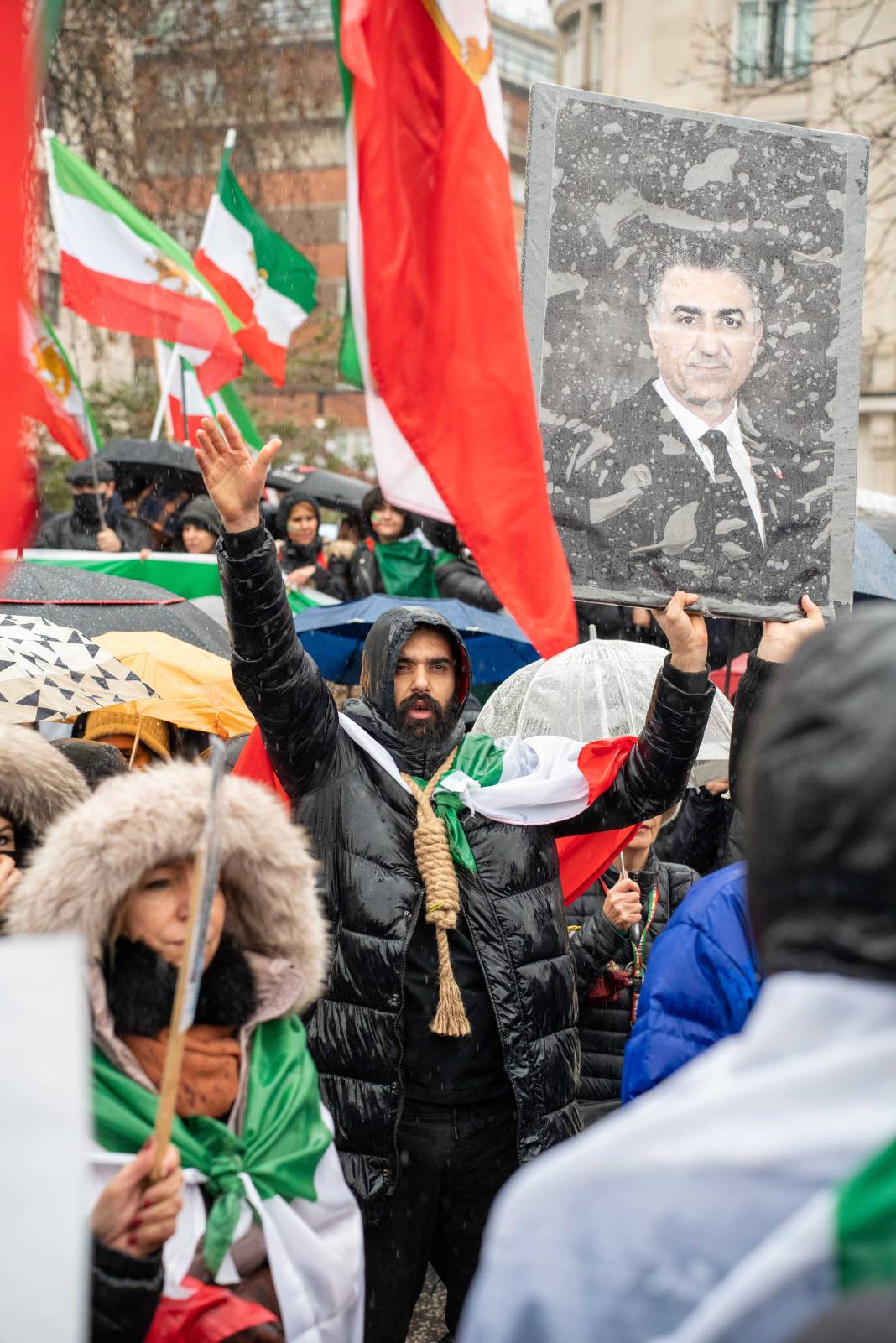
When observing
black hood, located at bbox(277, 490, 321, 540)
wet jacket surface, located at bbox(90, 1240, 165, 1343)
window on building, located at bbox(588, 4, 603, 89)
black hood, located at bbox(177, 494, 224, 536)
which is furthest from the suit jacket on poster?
window on building, located at bbox(588, 4, 603, 89)

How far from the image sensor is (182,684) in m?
5.58

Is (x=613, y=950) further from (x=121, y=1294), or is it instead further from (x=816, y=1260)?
(x=816, y=1260)

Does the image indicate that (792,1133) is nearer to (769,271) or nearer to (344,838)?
(344,838)

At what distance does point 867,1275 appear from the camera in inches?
40.4

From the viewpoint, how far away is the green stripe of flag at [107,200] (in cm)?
848

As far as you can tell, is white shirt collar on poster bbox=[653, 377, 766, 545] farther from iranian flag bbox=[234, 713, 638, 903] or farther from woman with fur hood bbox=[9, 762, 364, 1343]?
woman with fur hood bbox=[9, 762, 364, 1343]

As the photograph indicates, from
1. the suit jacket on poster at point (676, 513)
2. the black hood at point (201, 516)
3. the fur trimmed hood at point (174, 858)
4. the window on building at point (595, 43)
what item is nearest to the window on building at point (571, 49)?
the window on building at point (595, 43)

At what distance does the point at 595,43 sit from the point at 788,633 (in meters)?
29.9

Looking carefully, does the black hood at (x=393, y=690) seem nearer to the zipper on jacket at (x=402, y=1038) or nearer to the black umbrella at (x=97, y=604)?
the zipper on jacket at (x=402, y=1038)

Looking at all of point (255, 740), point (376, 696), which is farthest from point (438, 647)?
point (255, 740)

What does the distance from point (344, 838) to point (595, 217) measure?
60.0 inches

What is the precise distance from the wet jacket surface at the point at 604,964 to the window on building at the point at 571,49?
29.0 m

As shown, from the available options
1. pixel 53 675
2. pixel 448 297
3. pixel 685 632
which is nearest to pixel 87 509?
pixel 53 675

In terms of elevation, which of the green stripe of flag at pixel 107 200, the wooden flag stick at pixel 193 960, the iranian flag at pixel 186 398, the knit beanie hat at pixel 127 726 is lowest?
the knit beanie hat at pixel 127 726
